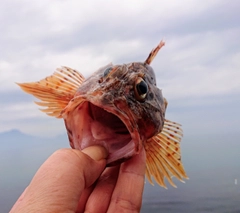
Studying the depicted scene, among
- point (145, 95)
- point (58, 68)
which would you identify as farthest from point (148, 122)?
point (58, 68)

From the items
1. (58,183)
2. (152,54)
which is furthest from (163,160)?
(58,183)

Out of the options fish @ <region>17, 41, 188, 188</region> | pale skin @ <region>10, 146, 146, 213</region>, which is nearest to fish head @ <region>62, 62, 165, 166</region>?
fish @ <region>17, 41, 188, 188</region>

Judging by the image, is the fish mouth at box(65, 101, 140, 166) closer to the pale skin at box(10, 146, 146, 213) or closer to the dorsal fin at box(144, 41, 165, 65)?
the pale skin at box(10, 146, 146, 213)

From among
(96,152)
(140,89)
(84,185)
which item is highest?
(140,89)

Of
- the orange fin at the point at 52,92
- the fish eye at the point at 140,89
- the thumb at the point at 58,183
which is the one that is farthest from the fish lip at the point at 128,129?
the orange fin at the point at 52,92

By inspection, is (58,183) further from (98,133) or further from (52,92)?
(52,92)

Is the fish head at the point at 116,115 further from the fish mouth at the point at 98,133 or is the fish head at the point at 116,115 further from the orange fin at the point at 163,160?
the orange fin at the point at 163,160
